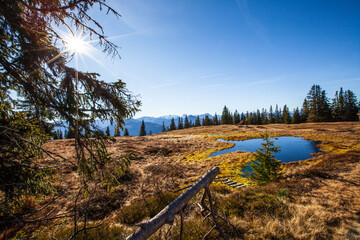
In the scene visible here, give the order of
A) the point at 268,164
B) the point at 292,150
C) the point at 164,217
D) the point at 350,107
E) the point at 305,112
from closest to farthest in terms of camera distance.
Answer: the point at 164,217 → the point at 268,164 → the point at 292,150 → the point at 350,107 → the point at 305,112

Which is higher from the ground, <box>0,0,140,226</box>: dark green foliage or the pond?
<box>0,0,140,226</box>: dark green foliage

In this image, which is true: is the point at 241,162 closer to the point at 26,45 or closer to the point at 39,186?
the point at 39,186

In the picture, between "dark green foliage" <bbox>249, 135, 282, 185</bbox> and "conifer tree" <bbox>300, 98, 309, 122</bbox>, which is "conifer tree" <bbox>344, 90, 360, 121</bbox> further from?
"dark green foliage" <bbox>249, 135, 282, 185</bbox>

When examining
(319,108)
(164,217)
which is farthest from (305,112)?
(164,217)

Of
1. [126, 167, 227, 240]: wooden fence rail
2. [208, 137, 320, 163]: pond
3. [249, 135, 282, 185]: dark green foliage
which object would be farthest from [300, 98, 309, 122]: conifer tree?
[126, 167, 227, 240]: wooden fence rail

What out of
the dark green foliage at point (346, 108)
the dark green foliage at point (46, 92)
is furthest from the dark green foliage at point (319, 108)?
the dark green foliage at point (46, 92)

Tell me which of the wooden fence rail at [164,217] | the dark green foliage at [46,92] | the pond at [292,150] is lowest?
the pond at [292,150]

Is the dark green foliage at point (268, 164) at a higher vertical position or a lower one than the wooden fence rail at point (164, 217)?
lower

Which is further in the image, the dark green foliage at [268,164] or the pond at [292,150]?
the pond at [292,150]

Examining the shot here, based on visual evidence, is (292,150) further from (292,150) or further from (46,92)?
(46,92)

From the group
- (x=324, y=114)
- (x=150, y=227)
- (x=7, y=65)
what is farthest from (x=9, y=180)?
(x=324, y=114)

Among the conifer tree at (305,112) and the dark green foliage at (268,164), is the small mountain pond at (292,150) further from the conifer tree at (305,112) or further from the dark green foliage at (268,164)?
the conifer tree at (305,112)

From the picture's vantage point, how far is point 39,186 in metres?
4.09

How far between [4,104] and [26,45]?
213 centimetres
